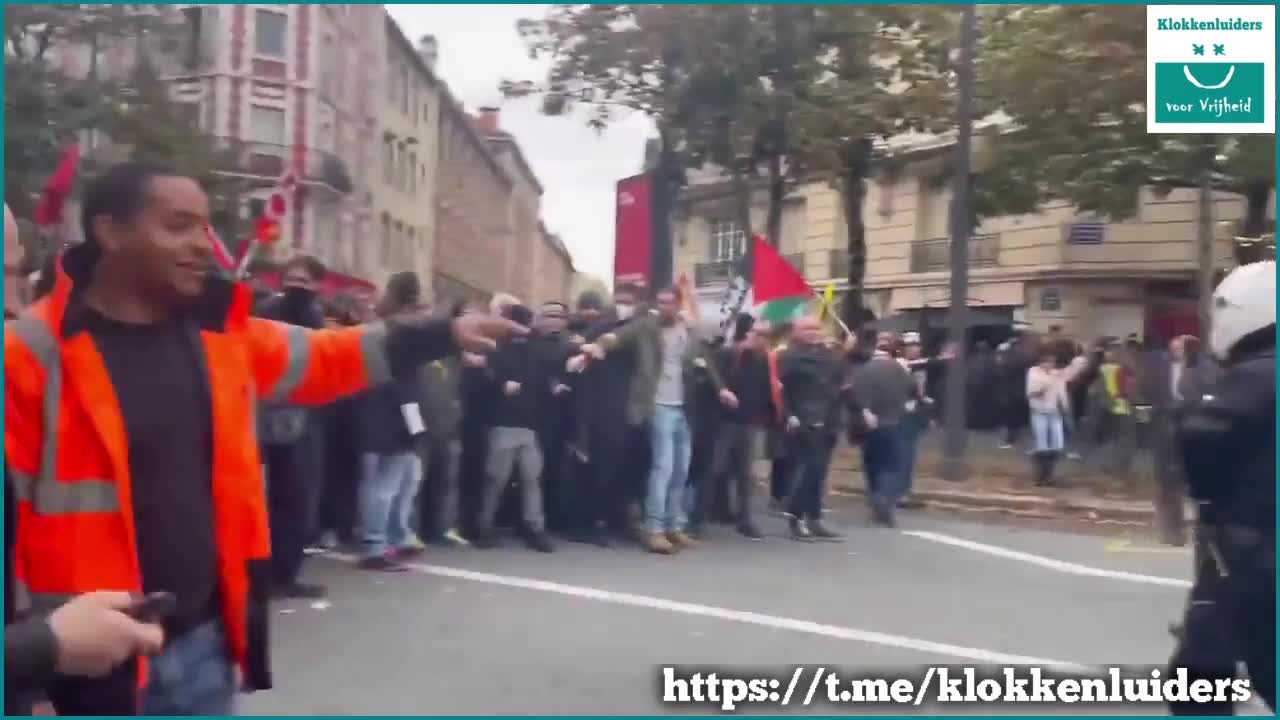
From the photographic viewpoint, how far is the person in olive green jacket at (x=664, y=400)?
967 centimetres

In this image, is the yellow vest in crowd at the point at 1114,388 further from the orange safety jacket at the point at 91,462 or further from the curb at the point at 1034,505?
→ the orange safety jacket at the point at 91,462

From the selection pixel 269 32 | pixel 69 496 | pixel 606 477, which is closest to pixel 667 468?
pixel 606 477

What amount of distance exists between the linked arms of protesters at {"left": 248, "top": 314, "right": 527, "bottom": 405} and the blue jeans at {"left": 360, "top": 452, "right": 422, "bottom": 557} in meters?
5.28

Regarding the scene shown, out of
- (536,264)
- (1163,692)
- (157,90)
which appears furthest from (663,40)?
(1163,692)

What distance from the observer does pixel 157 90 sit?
9828 millimetres

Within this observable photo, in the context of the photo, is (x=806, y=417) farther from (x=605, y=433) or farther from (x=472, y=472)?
(x=472, y=472)

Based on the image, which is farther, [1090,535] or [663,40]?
[1090,535]

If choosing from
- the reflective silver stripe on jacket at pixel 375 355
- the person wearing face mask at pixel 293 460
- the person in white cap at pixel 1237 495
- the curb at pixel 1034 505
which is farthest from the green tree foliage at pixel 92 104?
the curb at pixel 1034 505

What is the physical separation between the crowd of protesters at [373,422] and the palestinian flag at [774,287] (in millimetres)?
135

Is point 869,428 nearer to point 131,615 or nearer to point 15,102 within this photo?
point 15,102

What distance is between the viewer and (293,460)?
285 inches

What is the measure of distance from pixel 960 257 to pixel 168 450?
38.1ft

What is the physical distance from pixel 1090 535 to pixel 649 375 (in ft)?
13.5

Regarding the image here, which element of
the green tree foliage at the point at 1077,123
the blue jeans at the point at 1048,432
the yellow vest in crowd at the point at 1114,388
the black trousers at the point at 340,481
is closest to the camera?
the black trousers at the point at 340,481
